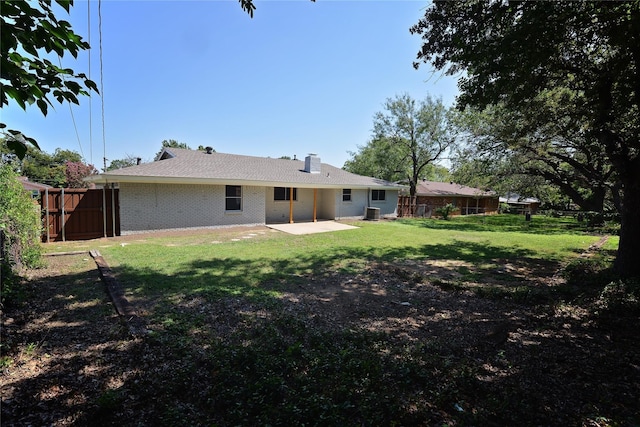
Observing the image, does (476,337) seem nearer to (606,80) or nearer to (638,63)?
(638,63)

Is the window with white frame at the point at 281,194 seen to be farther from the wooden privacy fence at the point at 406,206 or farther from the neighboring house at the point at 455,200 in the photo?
the neighboring house at the point at 455,200

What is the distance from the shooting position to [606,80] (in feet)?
21.4

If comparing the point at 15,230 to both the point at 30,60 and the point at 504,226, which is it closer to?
the point at 30,60

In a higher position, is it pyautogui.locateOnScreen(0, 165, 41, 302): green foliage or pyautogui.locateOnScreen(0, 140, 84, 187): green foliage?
pyautogui.locateOnScreen(0, 140, 84, 187): green foliage

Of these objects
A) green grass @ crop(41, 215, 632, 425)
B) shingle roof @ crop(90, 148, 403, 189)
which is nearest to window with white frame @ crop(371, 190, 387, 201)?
shingle roof @ crop(90, 148, 403, 189)

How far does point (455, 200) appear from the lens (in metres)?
33.6

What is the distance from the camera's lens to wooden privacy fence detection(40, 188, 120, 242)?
413 inches

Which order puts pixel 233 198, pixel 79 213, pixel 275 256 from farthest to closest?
pixel 233 198 < pixel 79 213 < pixel 275 256

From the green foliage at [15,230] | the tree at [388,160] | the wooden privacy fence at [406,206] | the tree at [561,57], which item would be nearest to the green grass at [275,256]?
the green foliage at [15,230]

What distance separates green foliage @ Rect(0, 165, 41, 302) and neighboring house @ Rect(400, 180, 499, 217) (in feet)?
80.6

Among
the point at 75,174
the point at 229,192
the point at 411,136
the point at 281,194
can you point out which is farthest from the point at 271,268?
the point at 75,174

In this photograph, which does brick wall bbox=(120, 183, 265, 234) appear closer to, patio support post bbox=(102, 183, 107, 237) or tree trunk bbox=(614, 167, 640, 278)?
patio support post bbox=(102, 183, 107, 237)

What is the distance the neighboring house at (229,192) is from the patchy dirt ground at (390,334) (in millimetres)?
6264

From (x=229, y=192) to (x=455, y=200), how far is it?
26.7 m
